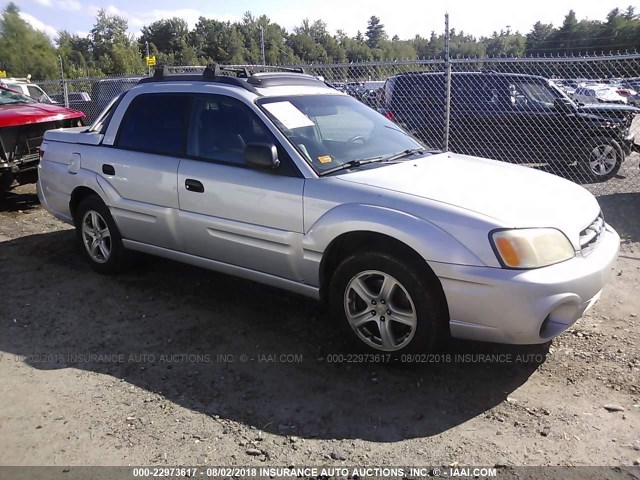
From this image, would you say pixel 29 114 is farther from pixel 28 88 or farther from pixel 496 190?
pixel 28 88

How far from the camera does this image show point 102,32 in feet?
291

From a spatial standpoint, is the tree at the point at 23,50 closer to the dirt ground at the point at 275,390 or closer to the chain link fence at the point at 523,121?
the chain link fence at the point at 523,121

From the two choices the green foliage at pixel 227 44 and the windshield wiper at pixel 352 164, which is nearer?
the windshield wiper at pixel 352 164

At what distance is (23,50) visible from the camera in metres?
71.8

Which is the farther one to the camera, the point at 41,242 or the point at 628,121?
the point at 628,121

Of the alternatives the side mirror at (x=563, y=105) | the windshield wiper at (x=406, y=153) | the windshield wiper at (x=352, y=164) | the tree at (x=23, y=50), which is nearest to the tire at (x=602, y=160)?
the side mirror at (x=563, y=105)

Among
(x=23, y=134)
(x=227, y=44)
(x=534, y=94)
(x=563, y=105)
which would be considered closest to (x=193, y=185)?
(x=23, y=134)

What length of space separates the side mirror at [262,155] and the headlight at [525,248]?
1.52 metres

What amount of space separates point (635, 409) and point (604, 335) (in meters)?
0.93

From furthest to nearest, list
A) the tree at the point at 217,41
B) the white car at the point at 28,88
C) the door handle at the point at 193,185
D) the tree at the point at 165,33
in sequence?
the tree at the point at 165,33
the tree at the point at 217,41
the white car at the point at 28,88
the door handle at the point at 193,185

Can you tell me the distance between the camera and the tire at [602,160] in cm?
Result: 911

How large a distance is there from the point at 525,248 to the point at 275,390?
165cm

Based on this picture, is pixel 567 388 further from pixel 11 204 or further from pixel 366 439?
pixel 11 204

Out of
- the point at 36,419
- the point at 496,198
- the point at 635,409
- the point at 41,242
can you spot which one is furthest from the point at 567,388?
the point at 41,242
